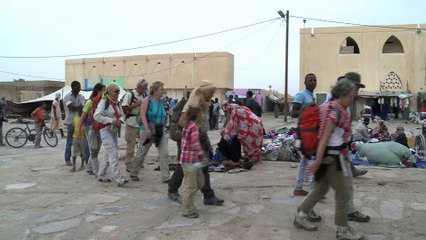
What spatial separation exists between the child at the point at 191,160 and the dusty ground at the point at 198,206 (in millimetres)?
180

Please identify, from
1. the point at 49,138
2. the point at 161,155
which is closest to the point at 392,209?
the point at 161,155

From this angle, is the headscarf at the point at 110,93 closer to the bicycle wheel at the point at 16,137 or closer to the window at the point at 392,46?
the bicycle wheel at the point at 16,137

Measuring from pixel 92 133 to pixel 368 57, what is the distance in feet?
96.2

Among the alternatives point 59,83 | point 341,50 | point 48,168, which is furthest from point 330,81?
point 48,168

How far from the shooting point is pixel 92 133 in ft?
23.2

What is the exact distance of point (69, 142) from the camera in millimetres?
8445

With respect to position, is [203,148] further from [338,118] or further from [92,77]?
[92,77]

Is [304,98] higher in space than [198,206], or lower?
higher

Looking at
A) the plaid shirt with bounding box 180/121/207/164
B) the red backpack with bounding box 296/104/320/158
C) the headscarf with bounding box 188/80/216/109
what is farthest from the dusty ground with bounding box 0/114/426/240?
the headscarf with bounding box 188/80/216/109

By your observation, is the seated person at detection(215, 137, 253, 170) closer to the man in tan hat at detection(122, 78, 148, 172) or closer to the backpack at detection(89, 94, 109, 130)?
the man in tan hat at detection(122, 78, 148, 172)

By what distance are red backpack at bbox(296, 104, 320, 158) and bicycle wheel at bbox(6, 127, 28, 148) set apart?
11024mm

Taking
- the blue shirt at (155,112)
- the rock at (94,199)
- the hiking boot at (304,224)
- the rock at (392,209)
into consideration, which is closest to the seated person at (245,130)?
the blue shirt at (155,112)

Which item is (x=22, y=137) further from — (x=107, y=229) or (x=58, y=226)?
(x=107, y=229)

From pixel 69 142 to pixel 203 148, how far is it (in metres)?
4.33
